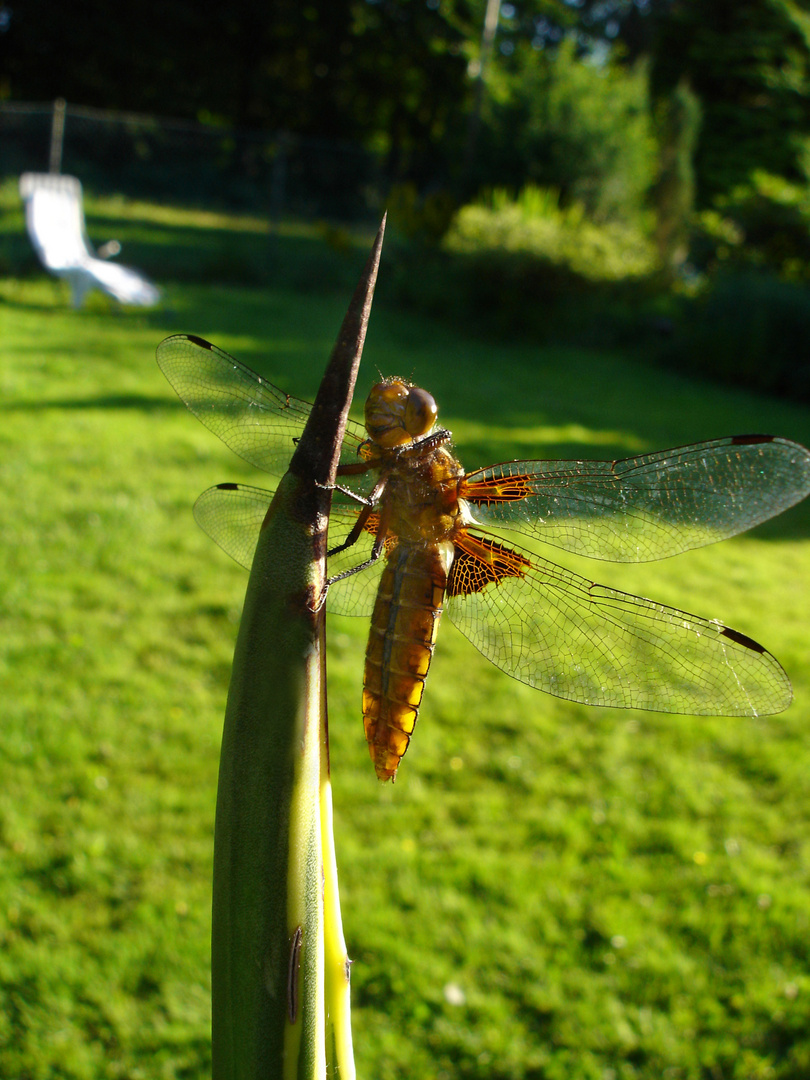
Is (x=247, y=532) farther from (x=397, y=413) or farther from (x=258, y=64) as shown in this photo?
(x=258, y=64)

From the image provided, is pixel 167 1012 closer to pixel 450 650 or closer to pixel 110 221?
pixel 450 650

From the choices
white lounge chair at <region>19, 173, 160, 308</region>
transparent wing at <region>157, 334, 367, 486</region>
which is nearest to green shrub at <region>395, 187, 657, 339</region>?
white lounge chair at <region>19, 173, 160, 308</region>

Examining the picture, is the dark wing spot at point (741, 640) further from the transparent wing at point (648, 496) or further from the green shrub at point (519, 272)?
the green shrub at point (519, 272)

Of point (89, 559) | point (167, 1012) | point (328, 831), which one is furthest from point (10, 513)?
point (328, 831)

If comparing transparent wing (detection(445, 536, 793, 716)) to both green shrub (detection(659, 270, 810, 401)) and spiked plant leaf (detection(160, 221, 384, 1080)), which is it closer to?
spiked plant leaf (detection(160, 221, 384, 1080))

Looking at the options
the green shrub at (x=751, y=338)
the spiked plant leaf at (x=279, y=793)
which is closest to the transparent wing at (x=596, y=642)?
the spiked plant leaf at (x=279, y=793)

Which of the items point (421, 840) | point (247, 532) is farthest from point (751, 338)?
point (247, 532)
